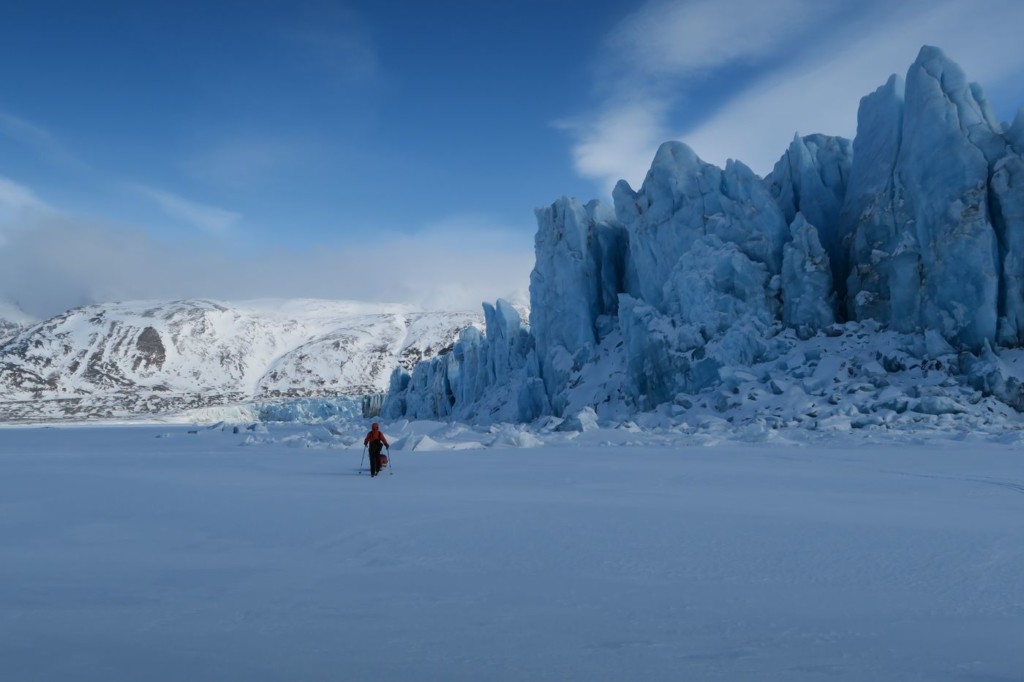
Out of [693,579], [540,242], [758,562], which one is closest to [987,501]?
[758,562]

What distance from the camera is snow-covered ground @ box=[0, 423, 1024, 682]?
11.7ft

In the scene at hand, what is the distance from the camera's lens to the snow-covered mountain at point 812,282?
81.5 ft

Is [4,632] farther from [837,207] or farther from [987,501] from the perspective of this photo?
[837,207]

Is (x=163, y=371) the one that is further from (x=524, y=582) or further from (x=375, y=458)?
(x=524, y=582)

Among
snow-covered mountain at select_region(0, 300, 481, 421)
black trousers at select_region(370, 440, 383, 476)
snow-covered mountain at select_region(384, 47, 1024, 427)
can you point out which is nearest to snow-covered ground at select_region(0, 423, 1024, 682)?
black trousers at select_region(370, 440, 383, 476)

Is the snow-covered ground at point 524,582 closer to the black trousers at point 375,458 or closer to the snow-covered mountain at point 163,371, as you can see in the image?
the black trousers at point 375,458

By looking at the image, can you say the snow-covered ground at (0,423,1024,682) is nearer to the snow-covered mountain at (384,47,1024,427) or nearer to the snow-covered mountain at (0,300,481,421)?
the snow-covered mountain at (384,47,1024,427)

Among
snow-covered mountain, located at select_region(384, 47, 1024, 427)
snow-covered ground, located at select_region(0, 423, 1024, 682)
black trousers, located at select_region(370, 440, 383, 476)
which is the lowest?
snow-covered ground, located at select_region(0, 423, 1024, 682)

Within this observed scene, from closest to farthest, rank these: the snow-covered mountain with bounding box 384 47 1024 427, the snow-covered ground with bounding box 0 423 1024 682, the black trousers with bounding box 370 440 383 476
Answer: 1. the snow-covered ground with bounding box 0 423 1024 682
2. the black trousers with bounding box 370 440 383 476
3. the snow-covered mountain with bounding box 384 47 1024 427

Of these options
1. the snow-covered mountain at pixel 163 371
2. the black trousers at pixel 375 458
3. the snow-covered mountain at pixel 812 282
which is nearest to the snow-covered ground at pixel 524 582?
the black trousers at pixel 375 458

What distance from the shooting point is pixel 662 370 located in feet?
103

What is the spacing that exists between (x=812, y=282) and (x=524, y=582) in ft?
93.8

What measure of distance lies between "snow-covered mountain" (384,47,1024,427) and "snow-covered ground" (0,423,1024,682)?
16451 mm

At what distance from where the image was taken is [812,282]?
98.2ft
